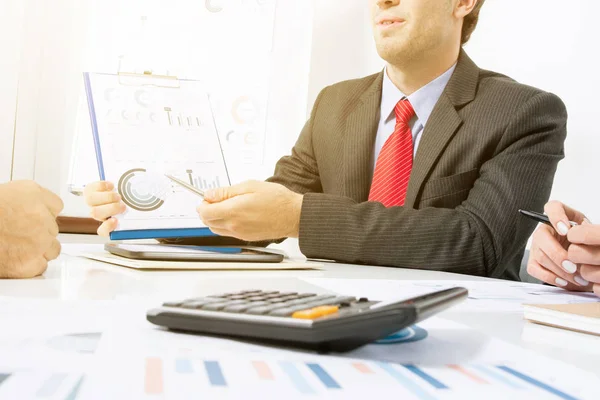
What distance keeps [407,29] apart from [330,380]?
57.7 inches

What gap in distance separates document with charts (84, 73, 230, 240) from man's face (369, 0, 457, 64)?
0.66 metres

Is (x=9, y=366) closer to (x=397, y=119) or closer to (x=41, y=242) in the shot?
(x=41, y=242)

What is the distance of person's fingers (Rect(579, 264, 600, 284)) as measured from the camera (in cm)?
96

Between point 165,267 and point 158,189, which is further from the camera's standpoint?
point 158,189

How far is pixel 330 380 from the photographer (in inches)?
15.5

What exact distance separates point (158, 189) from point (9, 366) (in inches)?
31.1

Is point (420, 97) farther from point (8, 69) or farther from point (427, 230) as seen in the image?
point (8, 69)

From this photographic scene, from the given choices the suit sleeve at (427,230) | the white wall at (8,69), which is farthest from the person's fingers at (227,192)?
the white wall at (8,69)

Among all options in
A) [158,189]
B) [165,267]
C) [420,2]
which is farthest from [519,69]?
[165,267]

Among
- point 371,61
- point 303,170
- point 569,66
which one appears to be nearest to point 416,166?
point 303,170

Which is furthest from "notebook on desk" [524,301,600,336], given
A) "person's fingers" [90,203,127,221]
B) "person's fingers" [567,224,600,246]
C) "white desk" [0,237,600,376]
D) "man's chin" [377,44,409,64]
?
"man's chin" [377,44,409,64]

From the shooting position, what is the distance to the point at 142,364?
16.2 inches

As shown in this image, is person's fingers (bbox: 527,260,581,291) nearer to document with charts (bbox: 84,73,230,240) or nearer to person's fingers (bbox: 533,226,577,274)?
person's fingers (bbox: 533,226,577,274)

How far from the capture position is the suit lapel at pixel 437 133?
1.52 metres
